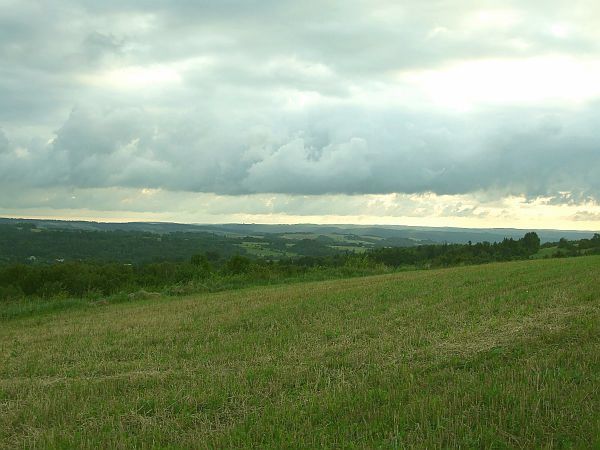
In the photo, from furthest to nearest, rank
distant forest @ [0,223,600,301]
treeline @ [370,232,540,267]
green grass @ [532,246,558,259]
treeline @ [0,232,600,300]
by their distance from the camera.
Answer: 1. green grass @ [532,246,558,259]
2. treeline @ [370,232,540,267]
3. distant forest @ [0,223,600,301]
4. treeline @ [0,232,600,300]

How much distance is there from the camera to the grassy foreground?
23.5ft

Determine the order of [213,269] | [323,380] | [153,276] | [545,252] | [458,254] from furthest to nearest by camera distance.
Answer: [545,252], [458,254], [213,269], [153,276], [323,380]

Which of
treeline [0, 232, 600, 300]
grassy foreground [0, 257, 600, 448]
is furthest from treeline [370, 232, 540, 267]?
grassy foreground [0, 257, 600, 448]

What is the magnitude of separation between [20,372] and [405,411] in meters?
9.04

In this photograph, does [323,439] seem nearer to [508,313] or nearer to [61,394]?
[61,394]

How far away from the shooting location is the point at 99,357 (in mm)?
13195

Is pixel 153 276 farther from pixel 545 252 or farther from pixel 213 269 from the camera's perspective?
pixel 545 252

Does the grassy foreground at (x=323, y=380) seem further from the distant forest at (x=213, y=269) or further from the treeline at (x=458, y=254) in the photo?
the treeline at (x=458, y=254)

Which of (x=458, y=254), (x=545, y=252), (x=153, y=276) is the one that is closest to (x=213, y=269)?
(x=153, y=276)

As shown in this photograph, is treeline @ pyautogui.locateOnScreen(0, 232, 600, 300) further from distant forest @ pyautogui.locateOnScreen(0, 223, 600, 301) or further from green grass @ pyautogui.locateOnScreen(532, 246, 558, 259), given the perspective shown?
green grass @ pyautogui.locateOnScreen(532, 246, 558, 259)

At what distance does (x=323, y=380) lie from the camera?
31.6 ft

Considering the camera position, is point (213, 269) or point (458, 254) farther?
point (458, 254)

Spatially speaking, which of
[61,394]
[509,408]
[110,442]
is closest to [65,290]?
[61,394]

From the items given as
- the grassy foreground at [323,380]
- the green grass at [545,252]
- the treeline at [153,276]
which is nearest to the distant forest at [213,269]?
the treeline at [153,276]
